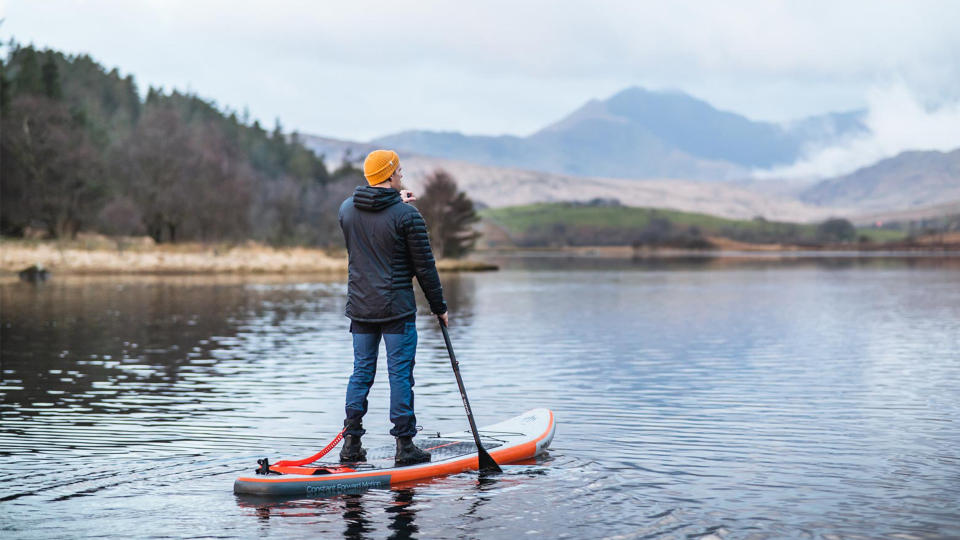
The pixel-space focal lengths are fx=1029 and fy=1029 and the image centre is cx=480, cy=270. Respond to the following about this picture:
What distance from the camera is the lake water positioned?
891 cm

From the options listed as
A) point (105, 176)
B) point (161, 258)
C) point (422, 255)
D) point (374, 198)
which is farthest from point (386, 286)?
point (105, 176)

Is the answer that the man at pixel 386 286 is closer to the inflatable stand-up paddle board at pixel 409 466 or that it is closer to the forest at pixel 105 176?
the inflatable stand-up paddle board at pixel 409 466

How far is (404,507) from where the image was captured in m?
9.34

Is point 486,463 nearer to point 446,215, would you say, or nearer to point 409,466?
point 409,466

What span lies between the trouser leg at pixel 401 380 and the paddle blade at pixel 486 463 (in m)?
0.73

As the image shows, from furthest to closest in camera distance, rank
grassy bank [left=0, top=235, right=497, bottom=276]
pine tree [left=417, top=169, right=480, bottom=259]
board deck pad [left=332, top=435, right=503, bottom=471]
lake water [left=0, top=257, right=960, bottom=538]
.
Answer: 1. pine tree [left=417, top=169, right=480, bottom=259]
2. grassy bank [left=0, top=235, right=497, bottom=276]
3. board deck pad [left=332, top=435, right=503, bottom=471]
4. lake water [left=0, top=257, right=960, bottom=538]

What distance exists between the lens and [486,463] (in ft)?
35.4

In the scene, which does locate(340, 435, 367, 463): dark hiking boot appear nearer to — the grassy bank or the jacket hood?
the jacket hood

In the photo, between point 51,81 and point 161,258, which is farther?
point 51,81

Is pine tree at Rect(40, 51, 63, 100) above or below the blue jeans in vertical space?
above

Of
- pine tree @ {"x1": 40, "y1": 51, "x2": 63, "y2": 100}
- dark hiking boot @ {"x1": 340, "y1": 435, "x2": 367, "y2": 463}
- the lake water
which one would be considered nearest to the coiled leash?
the lake water

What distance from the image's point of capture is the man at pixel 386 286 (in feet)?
35.0

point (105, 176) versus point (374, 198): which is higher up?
point (105, 176)

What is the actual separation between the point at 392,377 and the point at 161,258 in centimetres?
6743
